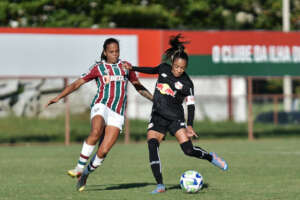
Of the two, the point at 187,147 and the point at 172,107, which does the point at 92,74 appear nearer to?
the point at 172,107

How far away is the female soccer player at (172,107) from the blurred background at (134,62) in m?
11.4

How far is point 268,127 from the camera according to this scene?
→ 91.1ft

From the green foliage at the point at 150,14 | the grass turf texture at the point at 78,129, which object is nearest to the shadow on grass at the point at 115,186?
the grass turf texture at the point at 78,129

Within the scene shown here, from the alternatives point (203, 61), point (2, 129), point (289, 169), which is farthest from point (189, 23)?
point (289, 169)

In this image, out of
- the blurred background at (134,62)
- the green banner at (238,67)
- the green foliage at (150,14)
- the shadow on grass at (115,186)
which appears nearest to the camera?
the shadow on grass at (115,186)

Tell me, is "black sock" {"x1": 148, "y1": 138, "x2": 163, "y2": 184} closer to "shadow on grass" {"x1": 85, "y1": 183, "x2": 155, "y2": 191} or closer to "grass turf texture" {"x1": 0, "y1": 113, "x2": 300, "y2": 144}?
"shadow on grass" {"x1": 85, "y1": 183, "x2": 155, "y2": 191}

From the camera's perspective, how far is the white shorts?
9539 millimetres

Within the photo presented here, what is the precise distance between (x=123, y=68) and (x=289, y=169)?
4600 mm

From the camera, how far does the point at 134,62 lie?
79.0 feet

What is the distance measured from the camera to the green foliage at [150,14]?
3022cm

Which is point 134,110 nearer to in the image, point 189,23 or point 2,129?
point 2,129

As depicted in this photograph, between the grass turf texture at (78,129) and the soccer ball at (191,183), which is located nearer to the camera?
the soccer ball at (191,183)

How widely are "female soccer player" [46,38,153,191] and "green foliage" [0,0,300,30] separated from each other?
2071cm

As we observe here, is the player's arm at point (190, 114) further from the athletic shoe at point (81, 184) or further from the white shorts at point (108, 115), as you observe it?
the athletic shoe at point (81, 184)
